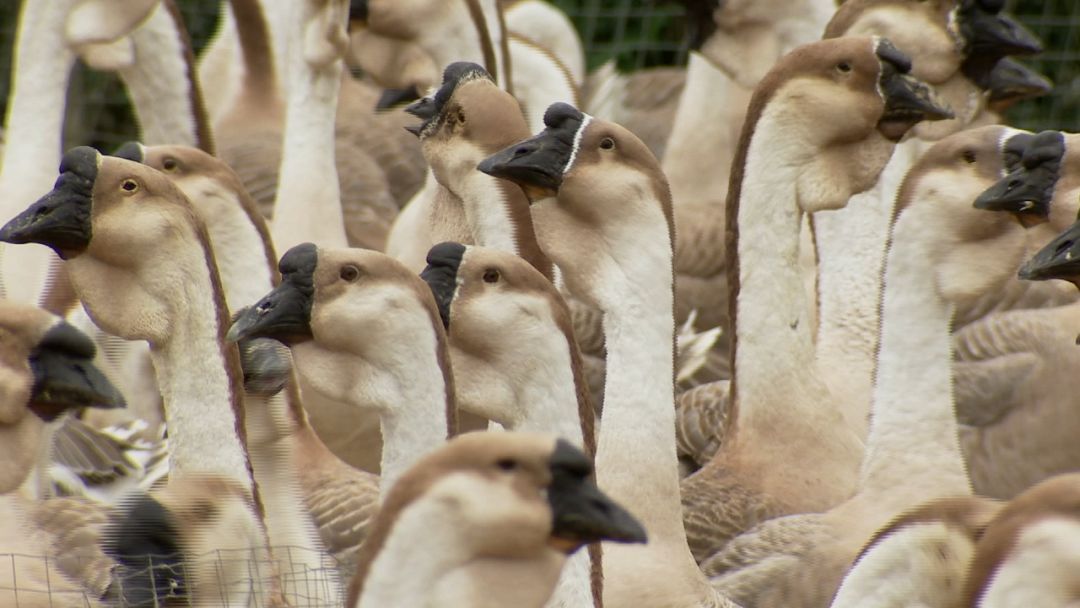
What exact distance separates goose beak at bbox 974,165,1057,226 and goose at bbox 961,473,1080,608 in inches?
63.5

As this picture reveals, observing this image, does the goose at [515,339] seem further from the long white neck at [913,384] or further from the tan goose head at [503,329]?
the long white neck at [913,384]

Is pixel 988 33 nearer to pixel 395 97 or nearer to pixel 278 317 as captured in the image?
pixel 395 97

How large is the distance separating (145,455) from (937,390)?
2336mm

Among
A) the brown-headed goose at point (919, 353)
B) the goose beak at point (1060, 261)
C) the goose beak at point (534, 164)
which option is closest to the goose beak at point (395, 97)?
the goose beak at point (534, 164)

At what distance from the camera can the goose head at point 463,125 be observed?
582 centimetres

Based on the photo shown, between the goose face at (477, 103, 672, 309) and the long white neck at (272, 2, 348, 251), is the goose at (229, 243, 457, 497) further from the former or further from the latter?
the long white neck at (272, 2, 348, 251)

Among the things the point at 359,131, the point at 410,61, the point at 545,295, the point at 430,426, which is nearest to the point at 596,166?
the point at 545,295

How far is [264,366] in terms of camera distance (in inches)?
211

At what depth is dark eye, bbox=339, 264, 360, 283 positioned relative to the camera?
477 centimetres

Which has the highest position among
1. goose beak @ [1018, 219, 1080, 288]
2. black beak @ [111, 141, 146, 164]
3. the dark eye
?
goose beak @ [1018, 219, 1080, 288]

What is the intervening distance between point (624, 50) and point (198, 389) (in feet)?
21.6

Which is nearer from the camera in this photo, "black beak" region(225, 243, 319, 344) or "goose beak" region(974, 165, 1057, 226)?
"black beak" region(225, 243, 319, 344)

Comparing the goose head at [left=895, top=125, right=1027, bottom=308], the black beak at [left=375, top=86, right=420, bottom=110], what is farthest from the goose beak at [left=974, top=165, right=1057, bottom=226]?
the black beak at [left=375, top=86, right=420, bottom=110]

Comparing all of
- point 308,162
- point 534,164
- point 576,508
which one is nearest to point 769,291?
point 534,164
